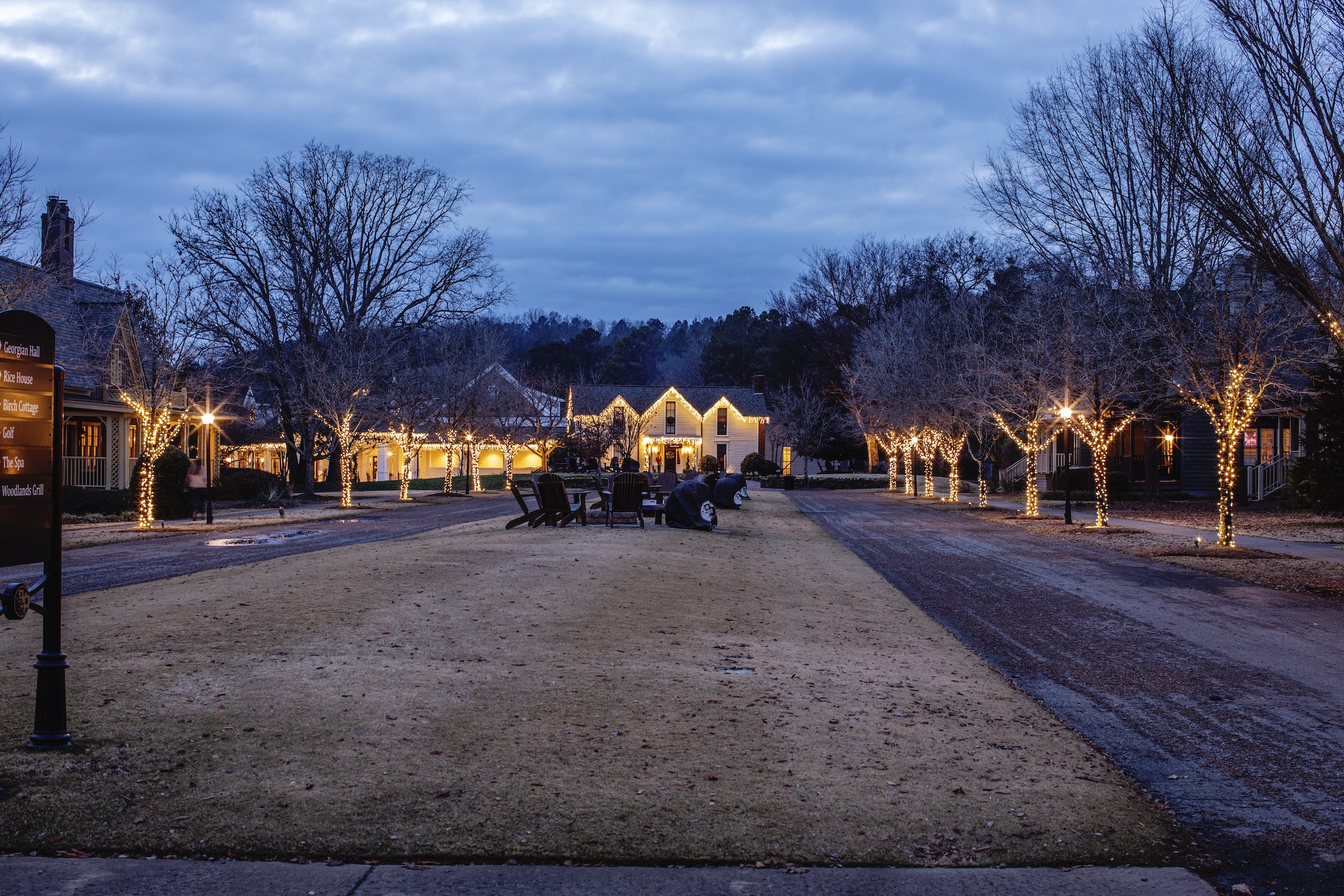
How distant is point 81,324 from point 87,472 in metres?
4.74

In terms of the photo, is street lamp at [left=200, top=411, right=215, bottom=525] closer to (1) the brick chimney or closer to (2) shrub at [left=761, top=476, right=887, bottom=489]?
(1) the brick chimney

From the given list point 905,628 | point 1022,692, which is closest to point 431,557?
point 905,628

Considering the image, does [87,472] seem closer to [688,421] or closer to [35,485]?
[35,485]

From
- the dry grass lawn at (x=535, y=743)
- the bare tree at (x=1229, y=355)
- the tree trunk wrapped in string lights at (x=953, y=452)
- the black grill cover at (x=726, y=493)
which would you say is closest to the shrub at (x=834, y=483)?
the tree trunk wrapped in string lights at (x=953, y=452)

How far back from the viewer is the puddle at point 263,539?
64.0ft

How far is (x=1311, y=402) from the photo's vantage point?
2919cm

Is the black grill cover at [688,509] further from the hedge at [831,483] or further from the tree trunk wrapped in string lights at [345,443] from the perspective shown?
the hedge at [831,483]

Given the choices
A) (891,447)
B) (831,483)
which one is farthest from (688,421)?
(891,447)

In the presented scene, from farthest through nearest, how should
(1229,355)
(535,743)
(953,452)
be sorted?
(953,452) < (1229,355) < (535,743)

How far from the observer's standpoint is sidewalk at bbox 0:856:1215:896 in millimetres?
4008

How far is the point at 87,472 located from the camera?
1291 inches

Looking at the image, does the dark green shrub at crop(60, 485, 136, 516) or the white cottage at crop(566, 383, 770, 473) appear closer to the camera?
the dark green shrub at crop(60, 485, 136, 516)

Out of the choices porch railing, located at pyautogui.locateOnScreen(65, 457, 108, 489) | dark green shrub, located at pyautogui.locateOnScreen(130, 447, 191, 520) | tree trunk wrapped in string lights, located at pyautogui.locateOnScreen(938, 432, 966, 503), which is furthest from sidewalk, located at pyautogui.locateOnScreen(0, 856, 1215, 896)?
tree trunk wrapped in string lights, located at pyautogui.locateOnScreen(938, 432, 966, 503)

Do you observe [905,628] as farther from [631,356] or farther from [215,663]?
[631,356]
